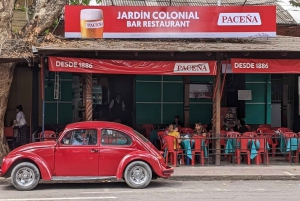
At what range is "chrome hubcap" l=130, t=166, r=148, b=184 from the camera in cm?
1005

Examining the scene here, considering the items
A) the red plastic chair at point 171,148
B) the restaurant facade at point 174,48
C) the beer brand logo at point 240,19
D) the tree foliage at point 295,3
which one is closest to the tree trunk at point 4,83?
the restaurant facade at point 174,48

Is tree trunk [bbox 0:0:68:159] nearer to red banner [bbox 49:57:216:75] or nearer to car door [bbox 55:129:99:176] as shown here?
red banner [bbox 49:57:216:75]

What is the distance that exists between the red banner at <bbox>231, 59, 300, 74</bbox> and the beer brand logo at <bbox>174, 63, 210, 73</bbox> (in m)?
0.86

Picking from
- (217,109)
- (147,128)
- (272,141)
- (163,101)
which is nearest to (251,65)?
(217,109)

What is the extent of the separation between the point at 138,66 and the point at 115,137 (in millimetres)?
3359

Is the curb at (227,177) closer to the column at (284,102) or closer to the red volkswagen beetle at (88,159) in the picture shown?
the red volkswagen beetle at (88,159)

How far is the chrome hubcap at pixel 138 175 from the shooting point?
10.0 metres

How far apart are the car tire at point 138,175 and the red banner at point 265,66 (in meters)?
4.72

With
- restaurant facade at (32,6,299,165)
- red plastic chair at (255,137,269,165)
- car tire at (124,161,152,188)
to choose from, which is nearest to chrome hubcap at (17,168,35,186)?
car tire at (124,161,152,188)

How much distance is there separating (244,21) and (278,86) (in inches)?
222

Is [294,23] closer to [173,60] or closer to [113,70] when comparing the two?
[173,60]

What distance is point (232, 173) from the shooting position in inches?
472

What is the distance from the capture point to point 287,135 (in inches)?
549

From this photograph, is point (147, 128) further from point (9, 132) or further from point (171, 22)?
point (9, 132)
